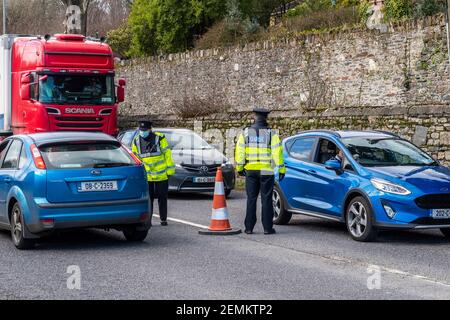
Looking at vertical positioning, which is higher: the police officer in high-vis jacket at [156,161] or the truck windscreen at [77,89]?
the truck windscreen at [77,89]

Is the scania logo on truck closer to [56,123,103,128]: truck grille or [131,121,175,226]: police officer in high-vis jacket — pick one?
[56,123,103,128]: truck grille

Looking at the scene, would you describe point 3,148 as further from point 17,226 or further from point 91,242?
point 91,242

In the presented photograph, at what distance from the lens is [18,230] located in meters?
11.5

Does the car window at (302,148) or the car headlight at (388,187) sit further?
the car window at (302,148)

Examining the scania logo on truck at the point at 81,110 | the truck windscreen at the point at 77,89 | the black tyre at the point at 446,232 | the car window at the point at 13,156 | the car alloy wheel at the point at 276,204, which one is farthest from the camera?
the scania logo on truck at the point at 81,110

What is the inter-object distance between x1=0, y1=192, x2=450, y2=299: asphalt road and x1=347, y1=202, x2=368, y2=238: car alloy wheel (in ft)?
0.65

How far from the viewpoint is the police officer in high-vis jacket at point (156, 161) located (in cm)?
1430

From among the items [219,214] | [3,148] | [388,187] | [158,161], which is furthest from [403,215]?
[3,148]

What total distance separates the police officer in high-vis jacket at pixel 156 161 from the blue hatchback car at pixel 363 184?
183cm

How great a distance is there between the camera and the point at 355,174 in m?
12.5

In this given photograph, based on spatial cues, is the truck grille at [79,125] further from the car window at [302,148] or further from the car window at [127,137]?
the car window at [302,148]

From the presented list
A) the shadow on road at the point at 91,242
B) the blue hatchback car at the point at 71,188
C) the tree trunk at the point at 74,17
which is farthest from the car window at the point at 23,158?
the tree trunk at the point at 74,17

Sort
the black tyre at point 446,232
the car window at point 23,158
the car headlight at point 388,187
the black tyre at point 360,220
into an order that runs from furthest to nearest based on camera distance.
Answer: the black tyre at point 446,232, the black tyre at point 360,220, the car headlight at point 388,187, the car window at point 23,158

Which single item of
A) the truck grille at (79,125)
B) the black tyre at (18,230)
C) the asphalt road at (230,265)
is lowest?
the asphalt road at (230,265)
